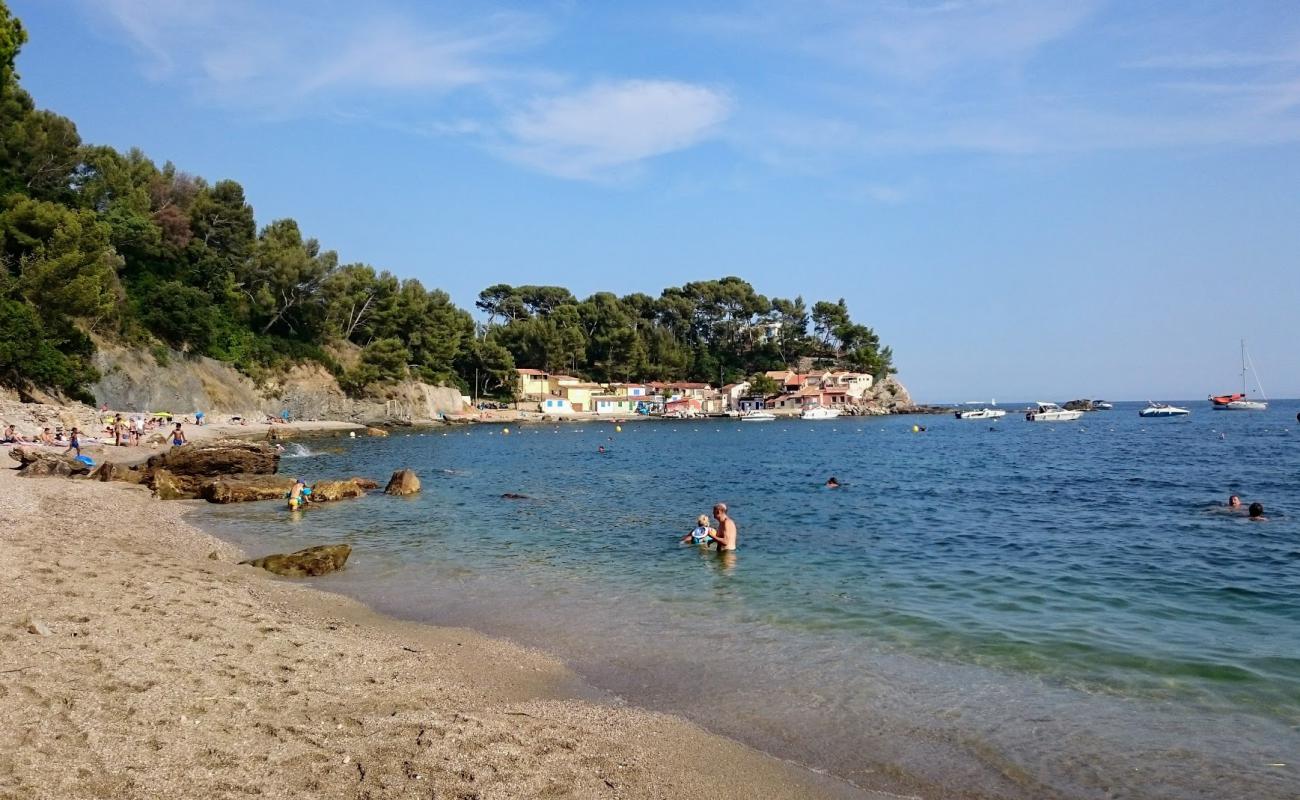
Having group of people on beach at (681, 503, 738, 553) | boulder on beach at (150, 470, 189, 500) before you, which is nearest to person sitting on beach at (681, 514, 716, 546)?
group of people on beach at (681, 503, 738, 553)

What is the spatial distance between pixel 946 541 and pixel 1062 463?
2817 centimetres

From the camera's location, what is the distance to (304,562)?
1495 centimetres

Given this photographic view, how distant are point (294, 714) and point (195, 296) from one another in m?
69.7

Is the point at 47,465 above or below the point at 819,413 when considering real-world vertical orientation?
below

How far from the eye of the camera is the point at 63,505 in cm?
1973

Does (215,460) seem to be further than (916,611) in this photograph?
Yes

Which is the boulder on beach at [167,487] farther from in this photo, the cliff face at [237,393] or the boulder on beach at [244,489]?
the cliff face at [237,393]

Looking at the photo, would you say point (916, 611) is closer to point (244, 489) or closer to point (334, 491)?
point (334, 491)

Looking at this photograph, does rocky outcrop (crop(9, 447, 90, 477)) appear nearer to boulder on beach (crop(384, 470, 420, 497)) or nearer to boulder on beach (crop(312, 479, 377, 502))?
boulder on beach (crop(312, 479, 377, 502))

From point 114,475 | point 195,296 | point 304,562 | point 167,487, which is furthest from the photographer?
point 195,296

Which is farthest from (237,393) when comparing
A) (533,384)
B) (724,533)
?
(724,533)

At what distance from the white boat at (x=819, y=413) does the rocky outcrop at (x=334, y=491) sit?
9778 cm

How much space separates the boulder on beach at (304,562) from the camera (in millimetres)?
14742

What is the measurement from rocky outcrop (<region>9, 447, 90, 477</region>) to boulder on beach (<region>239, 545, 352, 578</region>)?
15.5m
